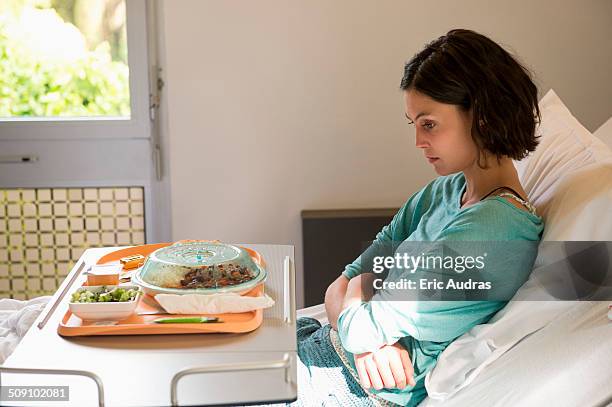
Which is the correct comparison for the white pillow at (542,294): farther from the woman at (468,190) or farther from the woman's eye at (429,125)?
the woman's eye at (429,125)

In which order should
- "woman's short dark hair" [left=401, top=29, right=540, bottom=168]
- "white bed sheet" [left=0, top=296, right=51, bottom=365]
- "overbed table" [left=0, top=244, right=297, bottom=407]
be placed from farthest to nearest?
"white bed sheet" [left=0, top=296, right=51, bottom=365] < "woman's short dark hair" [left=401, top=29, right=540, bottom=168] < "overbed table" [left=0, top=244, right=297, bottom=407]

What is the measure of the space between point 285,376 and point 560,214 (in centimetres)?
54

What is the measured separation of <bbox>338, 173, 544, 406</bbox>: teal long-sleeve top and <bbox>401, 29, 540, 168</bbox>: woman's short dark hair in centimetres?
11

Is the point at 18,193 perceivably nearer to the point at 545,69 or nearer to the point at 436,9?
the point at 436,9

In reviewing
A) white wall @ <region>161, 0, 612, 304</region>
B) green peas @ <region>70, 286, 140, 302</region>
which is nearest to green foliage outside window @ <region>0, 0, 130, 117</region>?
white wall @ <region>161, 0, 612, 304</region>

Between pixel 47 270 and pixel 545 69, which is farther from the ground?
pixel 545 69

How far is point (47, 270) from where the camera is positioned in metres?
2.93

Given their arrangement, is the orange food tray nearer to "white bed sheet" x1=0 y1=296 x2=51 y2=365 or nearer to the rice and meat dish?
the rice and meat dish

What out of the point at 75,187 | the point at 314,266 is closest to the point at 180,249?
the point at 314,266

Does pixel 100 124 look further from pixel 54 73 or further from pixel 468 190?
pixel 468 190

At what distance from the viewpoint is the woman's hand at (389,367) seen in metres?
1.41

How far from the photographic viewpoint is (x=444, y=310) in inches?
53.9

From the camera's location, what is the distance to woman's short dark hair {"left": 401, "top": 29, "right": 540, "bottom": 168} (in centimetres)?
139

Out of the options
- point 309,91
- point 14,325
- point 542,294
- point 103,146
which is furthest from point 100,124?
point 542,294
